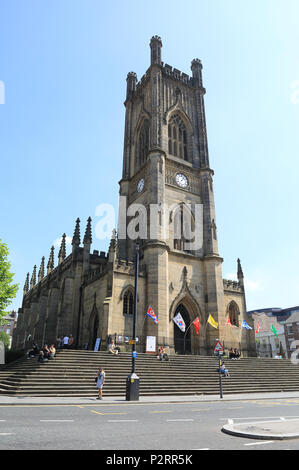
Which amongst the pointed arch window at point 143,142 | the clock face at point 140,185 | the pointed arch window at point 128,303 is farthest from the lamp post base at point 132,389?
the pointed arch window at point 143,142

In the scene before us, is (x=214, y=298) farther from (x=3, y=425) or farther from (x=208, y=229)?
(x=3, y=425)

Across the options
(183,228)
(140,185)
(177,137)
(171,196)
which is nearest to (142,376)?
(183,228)

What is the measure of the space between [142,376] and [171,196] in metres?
21.4

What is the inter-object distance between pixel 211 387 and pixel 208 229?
19528 mm

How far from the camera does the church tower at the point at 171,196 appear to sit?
33.4m

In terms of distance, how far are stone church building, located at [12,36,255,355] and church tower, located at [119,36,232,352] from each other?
114 millimetres

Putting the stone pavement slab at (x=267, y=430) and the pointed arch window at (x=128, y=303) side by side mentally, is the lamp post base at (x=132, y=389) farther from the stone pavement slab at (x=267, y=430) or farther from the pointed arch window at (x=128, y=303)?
the pointed arch window at (x=128, y=303)

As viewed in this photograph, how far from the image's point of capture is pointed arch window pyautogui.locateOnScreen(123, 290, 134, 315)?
30844 mm

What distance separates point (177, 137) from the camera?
142ft

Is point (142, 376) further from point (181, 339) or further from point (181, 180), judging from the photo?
point (181, 180)

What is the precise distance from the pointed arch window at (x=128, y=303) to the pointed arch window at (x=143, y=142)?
763 inches

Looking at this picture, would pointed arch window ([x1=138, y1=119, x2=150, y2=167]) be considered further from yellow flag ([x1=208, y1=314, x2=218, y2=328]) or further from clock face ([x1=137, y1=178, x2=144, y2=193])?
yellow flag ([x1=208, y1=314, x2=218, y2=328])

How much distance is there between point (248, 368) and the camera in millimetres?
27500

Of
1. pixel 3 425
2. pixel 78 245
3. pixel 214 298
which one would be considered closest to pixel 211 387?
pixel 214 298
